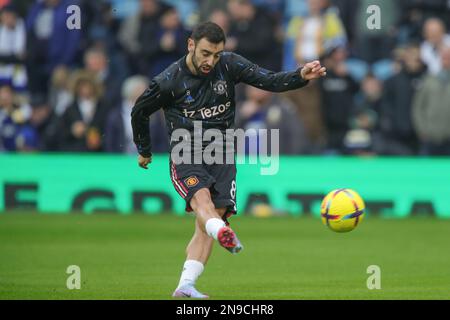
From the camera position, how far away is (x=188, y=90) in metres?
11.4

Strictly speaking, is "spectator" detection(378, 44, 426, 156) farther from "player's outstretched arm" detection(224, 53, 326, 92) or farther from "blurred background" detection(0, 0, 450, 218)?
"player's outstretched arm" detection(224, 53, 326, 92)

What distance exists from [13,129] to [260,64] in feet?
17.0

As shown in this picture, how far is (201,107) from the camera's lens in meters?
11.4

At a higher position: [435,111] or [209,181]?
[435,111]

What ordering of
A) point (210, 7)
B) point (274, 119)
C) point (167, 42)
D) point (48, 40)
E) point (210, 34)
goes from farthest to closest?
point (48, 40)
point (210, 7)
point (167, 42)
point (274, 119)
point (210, 34)

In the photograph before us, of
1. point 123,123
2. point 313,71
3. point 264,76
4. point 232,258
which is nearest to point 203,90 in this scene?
point 264,76

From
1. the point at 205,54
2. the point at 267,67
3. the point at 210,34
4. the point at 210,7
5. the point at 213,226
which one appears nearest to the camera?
the point at 213,226

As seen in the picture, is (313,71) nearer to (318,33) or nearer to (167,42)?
(318,33)

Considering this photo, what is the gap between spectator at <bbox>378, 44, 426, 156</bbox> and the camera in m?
22.5

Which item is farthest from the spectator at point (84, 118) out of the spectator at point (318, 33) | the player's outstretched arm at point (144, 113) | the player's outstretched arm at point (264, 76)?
the player's outstretched arm at point (264, 76)

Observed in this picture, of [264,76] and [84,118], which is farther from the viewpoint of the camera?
[84,118]

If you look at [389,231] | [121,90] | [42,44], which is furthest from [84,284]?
[42,44]

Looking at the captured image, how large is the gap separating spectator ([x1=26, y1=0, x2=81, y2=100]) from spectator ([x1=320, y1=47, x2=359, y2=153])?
5343 mm

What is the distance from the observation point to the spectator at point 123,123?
22.0m
